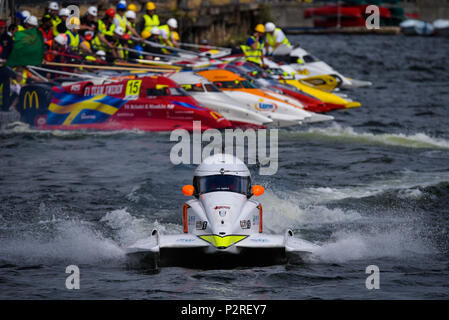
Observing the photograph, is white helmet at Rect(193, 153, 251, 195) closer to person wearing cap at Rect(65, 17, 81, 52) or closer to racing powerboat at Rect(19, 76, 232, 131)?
racing powerboat at Rect(19, 76, 232, 131)

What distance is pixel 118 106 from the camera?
23.9 metres

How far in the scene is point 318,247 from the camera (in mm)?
11719

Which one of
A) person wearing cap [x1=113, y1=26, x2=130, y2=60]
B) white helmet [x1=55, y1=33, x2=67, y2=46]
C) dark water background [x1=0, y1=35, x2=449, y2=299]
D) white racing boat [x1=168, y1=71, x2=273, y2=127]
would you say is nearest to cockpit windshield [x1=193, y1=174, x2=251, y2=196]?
dark water background [x1=0, y1=35, x2=449, y2=299]

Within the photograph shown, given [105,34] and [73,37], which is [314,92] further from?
[73,37]

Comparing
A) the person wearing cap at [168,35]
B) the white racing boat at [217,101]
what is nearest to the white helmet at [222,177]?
the white racing boat at [217,101]

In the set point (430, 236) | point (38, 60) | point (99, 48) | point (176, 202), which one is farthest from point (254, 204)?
point (99, 48)

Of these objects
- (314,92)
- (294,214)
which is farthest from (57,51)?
(294,214)

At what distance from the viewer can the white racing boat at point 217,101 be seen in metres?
23.8

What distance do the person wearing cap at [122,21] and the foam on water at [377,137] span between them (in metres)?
9.68

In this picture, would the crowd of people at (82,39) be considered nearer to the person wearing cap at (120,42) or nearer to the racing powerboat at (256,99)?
the person wearing cap at (120,42)

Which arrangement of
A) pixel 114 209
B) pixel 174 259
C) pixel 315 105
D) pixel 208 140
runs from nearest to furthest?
1. pixel 174 259
2. pixel 114 209
3. pixel 208 140
4. pixel 315 105

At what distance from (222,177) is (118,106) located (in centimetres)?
1221

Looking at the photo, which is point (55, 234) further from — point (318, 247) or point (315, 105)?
point (315, 105)

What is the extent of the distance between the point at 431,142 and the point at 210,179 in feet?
39.1
